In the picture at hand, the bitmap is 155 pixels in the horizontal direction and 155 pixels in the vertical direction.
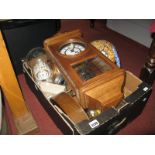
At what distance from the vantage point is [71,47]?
1062mm

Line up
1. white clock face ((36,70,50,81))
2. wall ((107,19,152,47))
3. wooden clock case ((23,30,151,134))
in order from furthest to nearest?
wall ((107,19,152,47)) < white clock face ((36,70,50,81)) < wooden clock case ((23,30,151,134))

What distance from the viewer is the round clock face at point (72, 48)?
1.02 m

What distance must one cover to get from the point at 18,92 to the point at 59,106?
11.9 inches

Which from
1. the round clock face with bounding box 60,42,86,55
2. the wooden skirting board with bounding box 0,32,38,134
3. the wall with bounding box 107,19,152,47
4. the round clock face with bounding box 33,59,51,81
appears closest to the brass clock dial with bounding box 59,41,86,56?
the round clock face with bounding box 60,42,86,55

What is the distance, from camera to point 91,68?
962 mm

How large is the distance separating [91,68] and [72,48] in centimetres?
19

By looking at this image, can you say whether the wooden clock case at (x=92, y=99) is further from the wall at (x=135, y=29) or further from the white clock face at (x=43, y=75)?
the wall at (x=135, y=29)

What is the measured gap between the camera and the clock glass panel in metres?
0.92

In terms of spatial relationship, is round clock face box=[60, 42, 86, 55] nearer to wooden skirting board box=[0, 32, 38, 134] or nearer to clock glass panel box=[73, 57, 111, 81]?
clock glass panel box=[73, 57, 111, 81]

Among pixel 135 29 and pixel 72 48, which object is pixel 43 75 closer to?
pixel 72 48

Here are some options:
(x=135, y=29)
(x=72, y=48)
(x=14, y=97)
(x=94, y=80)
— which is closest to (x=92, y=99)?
(x=94, y=80)

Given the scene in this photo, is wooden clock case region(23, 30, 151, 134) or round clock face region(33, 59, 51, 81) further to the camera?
round clock face region(33, 59, 51, 81)

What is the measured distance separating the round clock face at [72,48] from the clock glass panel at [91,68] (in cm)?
9

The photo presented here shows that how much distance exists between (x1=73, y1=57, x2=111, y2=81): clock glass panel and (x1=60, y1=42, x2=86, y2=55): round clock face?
0.29 feet
